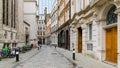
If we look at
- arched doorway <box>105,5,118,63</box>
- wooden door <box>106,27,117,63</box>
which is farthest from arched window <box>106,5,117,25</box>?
wooden door <box>106,27,117,63</box>

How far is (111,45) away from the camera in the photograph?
15.5 m

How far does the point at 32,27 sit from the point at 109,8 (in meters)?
47.5

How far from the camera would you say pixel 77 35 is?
28.9 m

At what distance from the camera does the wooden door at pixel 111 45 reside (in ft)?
48.9

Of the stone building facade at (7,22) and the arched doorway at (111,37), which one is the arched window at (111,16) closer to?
the arched doorway at (111,37)

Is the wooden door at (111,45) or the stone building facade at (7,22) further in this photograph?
the stone building facade at (7,22)

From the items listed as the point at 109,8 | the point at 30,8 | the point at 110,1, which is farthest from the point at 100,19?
the point at 30,8

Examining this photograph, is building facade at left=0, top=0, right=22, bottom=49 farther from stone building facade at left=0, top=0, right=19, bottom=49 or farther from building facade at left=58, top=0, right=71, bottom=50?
building facade at left=58, top=0, right=71, bottom=50

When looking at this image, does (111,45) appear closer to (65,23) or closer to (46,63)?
(46,63)

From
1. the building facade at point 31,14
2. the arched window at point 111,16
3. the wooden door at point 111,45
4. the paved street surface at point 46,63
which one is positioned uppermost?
the building facade at point 31,14

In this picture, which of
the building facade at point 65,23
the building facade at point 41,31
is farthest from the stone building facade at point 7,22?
the building facade at point 41,31

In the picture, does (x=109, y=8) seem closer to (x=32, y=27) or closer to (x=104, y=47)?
(x=104, y=47)

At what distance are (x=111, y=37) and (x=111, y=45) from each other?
1.81ft

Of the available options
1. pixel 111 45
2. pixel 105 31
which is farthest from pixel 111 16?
pixel 111 45
